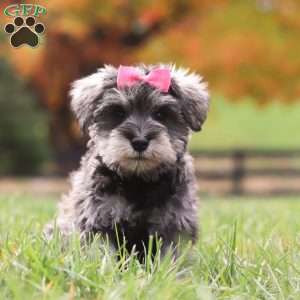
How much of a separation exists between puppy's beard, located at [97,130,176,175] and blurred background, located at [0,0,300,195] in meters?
8.14

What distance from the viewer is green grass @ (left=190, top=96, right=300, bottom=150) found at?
1371 inches

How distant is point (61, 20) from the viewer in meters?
16.2

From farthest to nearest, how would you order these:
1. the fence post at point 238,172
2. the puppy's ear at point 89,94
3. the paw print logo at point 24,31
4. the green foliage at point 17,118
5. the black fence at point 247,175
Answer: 1. the black fence at point 247,175
2. the fence post at point 238,172
3. the green foliage at point 17,118
4. the paw print logo at point 24,31
5. the puppy's ear at point 89,94

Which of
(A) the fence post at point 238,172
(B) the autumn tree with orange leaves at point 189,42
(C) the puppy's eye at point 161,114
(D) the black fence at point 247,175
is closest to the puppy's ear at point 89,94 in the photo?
→ (C) the puppy's eye at point 161,114

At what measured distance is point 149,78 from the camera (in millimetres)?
5062

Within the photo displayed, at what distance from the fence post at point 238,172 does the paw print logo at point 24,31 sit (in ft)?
52.8

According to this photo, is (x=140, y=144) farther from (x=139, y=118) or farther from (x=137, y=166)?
(x=139, y=118)

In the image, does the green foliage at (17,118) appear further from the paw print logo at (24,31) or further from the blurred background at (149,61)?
the paw print logo at (24,31)

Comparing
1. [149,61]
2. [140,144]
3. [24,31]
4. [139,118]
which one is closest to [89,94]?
[139,118]

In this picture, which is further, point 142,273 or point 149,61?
point 149,61

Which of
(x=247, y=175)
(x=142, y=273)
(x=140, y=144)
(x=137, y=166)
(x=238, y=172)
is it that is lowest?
(x=247, y=175)

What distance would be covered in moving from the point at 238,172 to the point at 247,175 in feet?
2.65

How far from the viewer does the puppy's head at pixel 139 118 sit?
4852 millimetres

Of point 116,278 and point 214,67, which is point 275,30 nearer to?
point 214,67
